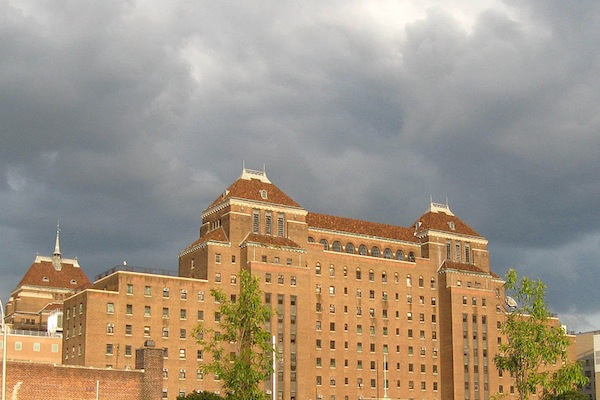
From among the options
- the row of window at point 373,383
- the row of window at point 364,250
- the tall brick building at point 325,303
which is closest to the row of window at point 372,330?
the tall brick building at point 325,303

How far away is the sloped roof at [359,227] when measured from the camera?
158250 mm

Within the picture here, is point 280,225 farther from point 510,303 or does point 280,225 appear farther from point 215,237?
point 510,303

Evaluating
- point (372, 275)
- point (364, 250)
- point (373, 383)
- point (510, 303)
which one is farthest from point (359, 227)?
point (510, 303)

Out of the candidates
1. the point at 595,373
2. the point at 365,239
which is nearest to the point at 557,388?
the point at 365,239

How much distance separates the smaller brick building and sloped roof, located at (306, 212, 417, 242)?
2505 inches

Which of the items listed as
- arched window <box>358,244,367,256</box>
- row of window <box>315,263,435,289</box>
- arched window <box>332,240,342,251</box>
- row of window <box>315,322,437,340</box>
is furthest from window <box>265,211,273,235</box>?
arched window <box>358,244,367,256</box>

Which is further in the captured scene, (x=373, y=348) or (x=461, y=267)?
(x=461, y=267)

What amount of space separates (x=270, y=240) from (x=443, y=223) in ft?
118

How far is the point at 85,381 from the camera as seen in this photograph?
305ft

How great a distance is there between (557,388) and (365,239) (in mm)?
80699

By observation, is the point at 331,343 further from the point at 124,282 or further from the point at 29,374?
the point at 29,374

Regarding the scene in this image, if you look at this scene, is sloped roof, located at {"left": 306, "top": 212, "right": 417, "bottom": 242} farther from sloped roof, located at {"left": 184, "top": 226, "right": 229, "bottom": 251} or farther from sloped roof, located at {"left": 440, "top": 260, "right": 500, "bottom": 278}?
sloped roof, located at {"left": 184, "top": 226, "right": 229, "bottom": 251}

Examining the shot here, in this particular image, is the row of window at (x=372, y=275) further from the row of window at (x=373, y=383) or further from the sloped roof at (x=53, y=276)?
the sloped roof at (x=53, y=276)

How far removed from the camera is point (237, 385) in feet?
271
